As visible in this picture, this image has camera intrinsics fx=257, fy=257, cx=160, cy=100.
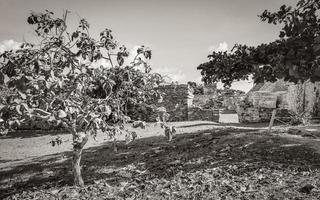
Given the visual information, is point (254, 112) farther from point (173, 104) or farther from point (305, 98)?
point (173, 104)

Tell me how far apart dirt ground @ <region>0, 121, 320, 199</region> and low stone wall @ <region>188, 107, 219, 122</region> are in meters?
6.97

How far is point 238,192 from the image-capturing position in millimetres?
3949

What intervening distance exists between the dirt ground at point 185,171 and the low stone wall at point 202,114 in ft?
22.9

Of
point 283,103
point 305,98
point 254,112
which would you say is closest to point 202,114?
point 254,112

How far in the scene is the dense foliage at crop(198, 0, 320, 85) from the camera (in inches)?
74.8

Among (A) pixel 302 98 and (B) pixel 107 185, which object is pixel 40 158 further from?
(A) pixel 302 98

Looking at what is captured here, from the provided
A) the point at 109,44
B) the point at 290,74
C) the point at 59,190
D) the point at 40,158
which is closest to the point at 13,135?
the point at 40,158

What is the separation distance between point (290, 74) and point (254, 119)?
12.4 m

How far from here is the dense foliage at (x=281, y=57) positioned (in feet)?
6.23

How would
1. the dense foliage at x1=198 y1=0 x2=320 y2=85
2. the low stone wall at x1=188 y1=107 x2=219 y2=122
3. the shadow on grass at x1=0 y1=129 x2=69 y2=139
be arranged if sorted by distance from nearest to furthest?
1. the dense foliage at x1=198 y1=0 x2=320 y2=85
2. the shadow on grass at x1=0 y1=129 x2=69 y2=139
3. the low stone wall at x1=188 y1=107 x2=219 y2=122

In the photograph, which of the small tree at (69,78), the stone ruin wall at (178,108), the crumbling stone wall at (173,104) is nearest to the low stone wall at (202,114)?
the stone ruin wall at (178,108)

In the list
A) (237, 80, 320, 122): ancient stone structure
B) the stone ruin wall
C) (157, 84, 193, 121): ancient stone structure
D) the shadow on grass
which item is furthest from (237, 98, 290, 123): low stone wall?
the shadow on grass

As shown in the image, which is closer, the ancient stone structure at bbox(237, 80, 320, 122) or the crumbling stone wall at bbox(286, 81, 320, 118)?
the crumbling stone wall at bbox(286, 81, 320, 118)

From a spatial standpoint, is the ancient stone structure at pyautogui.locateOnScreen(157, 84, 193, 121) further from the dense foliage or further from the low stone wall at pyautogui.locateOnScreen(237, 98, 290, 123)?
the dense foliage
